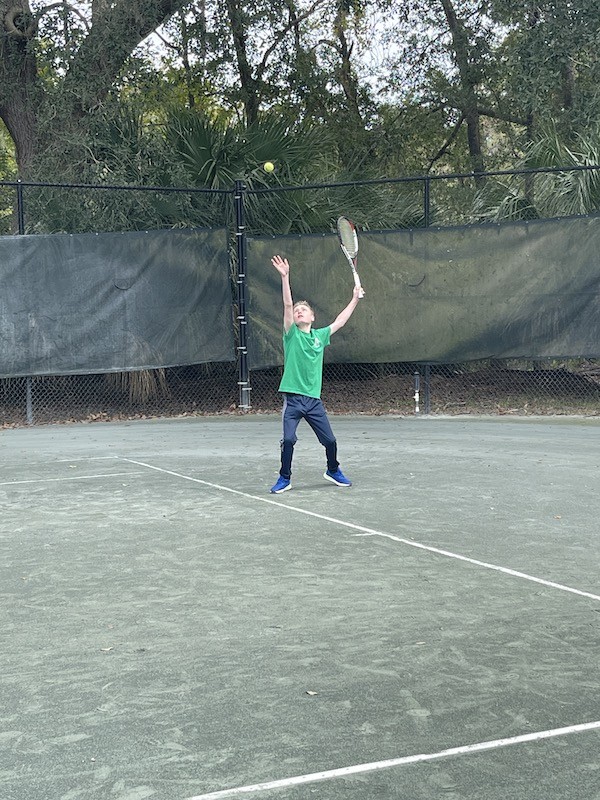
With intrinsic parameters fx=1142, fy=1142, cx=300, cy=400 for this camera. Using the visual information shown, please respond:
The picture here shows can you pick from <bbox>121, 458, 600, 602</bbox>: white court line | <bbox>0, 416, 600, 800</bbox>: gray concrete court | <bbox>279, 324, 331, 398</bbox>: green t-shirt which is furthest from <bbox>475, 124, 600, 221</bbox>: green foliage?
<bbox>121, 458, 600, 602</bbox>: white court line

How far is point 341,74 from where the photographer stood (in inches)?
935

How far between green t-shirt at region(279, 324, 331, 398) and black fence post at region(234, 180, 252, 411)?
5756 mm

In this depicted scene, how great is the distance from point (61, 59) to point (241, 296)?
16.9 ft

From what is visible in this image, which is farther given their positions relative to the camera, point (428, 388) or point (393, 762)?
point (428, 388)

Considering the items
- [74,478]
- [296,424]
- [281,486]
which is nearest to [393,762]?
[281,486]

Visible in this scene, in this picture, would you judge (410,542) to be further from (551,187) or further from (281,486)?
(551,187)

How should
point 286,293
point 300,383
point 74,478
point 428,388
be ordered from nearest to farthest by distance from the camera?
point 286,293, point 300,383, point 74,478, point 428,388

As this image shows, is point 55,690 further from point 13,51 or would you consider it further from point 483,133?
point 483,133

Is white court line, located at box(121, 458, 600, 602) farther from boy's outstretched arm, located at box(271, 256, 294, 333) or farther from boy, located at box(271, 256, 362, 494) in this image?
boy's outstretched arm, located at box(271, 256, 294, 333)

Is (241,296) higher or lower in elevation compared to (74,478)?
higher

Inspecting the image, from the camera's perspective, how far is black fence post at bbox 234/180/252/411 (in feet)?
50.3

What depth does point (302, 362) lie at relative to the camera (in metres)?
9.58

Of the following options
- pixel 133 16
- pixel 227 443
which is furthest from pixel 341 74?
pixel 227 443

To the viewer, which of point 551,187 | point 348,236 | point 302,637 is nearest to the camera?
point 302,637
